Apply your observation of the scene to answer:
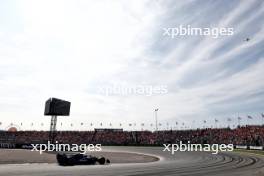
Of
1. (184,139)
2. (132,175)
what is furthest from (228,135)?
(132,175)

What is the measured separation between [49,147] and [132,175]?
4185 cm

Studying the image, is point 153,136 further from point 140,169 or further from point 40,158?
point 140,169

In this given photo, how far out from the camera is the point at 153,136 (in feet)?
313

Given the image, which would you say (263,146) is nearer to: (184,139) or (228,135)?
(228,135)

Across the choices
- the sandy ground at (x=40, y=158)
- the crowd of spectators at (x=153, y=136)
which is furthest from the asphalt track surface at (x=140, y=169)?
the crowd of spectators at (x=153, y=136)

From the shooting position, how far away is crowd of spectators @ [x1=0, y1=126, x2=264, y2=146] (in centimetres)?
7194

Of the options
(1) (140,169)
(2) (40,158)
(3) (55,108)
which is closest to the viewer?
(1) (140,169)

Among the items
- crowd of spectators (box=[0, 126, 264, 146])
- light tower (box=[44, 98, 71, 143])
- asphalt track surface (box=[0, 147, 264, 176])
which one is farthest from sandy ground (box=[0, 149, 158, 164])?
crowd of spectators (box=[0, 126, 264, 146])

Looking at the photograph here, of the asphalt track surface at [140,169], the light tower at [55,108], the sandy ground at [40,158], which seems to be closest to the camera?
the asphalt track surface at [140,169]

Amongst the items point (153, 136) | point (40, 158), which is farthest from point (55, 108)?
point (153, 136)

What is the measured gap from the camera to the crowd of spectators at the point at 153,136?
71.9 m

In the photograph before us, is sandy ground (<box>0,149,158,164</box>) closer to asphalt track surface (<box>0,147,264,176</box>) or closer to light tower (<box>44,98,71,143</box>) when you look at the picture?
asphalt track surface (<box>0,147,264,176</box>)

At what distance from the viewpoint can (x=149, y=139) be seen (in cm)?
9419

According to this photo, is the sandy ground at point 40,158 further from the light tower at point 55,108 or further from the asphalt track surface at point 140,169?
the light tower at point 55,108
